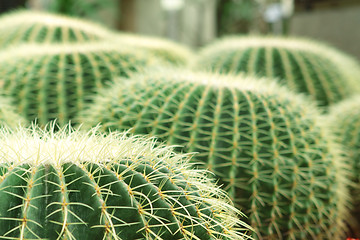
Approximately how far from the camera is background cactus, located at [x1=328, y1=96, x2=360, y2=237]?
2.17 metres

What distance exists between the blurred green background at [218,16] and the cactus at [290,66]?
2.51 m

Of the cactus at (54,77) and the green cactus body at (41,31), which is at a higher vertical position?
the green cactus body at (41,31)

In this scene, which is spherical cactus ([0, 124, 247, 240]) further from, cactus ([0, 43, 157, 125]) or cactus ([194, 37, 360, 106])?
cactus ([194, 37, 360, 106])

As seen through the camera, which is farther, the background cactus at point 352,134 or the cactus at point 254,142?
the background cactus at point 352,134

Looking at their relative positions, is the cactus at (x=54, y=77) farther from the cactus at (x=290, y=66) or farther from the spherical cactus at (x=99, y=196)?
the spherical cactus at (x=99, y=196)

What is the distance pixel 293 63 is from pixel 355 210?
42.8 inches

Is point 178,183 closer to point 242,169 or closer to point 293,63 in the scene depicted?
point 242,169

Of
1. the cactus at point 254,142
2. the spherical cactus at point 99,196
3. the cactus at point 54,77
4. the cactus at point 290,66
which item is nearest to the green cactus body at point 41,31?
the cactus at point 54,77

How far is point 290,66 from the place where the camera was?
9.46 feet

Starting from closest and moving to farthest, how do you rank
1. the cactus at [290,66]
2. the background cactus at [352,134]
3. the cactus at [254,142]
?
the cactus at [254,142] → the background cactus at [352,134] → the cactus at [290,66]

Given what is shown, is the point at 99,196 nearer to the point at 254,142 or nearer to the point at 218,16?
the point at 254,142

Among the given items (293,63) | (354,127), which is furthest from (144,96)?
(293,63)

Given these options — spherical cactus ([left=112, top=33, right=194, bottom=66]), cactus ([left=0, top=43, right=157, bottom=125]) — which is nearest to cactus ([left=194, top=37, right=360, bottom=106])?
spherical cactus ([left=112, top=33, right=194, bottom=66])

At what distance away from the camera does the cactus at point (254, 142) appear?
1657mm
